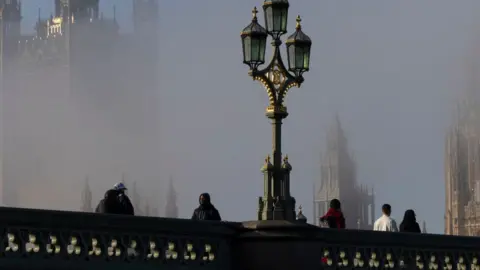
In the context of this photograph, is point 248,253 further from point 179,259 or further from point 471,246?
point 471,246

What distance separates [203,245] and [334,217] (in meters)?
3.71

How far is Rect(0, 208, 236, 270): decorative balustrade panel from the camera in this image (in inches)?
619

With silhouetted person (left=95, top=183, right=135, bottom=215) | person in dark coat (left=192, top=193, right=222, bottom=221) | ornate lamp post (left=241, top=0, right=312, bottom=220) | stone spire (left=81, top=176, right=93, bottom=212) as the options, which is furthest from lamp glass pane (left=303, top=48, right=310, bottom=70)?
stone spire (left=81, top=176, right=93, bottom=212)

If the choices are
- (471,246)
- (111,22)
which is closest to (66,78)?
(111,22)

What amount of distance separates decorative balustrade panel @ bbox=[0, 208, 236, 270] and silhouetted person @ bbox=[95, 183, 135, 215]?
1.06 metres

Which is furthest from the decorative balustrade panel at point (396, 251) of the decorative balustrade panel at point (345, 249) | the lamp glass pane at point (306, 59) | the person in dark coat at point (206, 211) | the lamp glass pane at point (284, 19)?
the lamp glass pane at point (284, 19)

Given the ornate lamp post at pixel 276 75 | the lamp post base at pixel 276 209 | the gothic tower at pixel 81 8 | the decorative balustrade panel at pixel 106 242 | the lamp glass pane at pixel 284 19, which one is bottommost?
the decorative balustrade panel at pixel 106 242

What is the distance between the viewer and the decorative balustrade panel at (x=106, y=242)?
15719mm

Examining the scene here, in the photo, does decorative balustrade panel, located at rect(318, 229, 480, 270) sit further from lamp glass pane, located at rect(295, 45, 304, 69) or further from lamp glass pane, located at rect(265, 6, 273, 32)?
lamp glass pane, located at rect(265, 6, 273, 32)

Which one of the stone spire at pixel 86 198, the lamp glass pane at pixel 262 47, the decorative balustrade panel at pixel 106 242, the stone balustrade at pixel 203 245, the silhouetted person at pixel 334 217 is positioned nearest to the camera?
the decorative balustrade panel at pixel 106 242

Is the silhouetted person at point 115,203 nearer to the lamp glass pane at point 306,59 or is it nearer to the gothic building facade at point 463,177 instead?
the lamp glass pane at point 306,59

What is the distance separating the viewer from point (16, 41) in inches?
5930

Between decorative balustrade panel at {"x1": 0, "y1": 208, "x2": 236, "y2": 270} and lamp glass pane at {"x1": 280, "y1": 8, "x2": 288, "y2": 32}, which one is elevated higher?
lamp glass pane at {"x1": 280, "y1": 8, "x2": 288, "y2": 32}

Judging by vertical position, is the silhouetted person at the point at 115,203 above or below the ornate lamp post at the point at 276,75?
below
